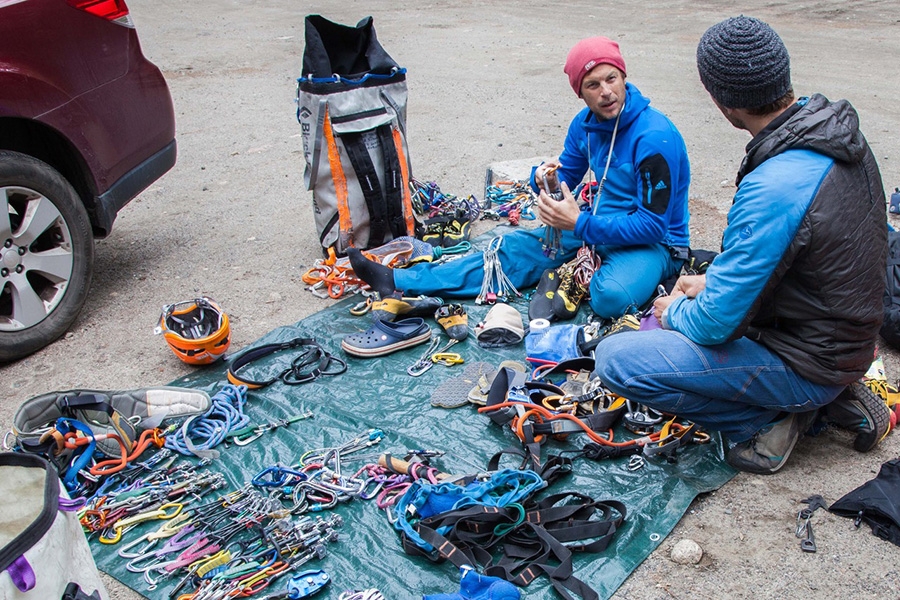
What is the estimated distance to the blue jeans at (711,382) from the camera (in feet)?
9.82

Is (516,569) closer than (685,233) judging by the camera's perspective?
Yes

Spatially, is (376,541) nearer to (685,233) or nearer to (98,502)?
(98,502)

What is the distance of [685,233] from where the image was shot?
14.7 feet

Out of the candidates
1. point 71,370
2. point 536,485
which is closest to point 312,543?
point 536,485

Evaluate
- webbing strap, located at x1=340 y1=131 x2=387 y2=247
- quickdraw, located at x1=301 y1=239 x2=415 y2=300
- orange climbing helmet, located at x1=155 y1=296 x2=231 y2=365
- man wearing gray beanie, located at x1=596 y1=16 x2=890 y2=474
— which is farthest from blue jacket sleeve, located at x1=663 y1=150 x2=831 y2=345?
webbing strap, located at x1=340 y1=131 x2=387 y2=247

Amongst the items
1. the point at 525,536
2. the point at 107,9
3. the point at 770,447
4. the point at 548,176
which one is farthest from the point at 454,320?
the point at 107,9

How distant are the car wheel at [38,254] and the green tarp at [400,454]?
944mm

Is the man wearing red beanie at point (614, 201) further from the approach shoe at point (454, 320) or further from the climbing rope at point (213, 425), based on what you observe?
the climbing rope at point (213, 425)

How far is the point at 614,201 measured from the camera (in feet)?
14.5

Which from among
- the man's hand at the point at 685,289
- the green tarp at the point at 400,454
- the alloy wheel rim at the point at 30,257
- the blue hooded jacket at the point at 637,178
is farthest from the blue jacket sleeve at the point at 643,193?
the alloy wheel rim at the point at 30,257

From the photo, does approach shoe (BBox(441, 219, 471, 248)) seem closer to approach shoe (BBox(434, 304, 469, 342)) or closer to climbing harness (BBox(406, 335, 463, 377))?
approach shoe (BBox(434, 304, 469, 342))

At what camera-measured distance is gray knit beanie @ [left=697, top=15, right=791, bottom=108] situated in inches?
107

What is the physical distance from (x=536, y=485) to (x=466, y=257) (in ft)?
6.76

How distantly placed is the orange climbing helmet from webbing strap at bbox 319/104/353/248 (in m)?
1.19
